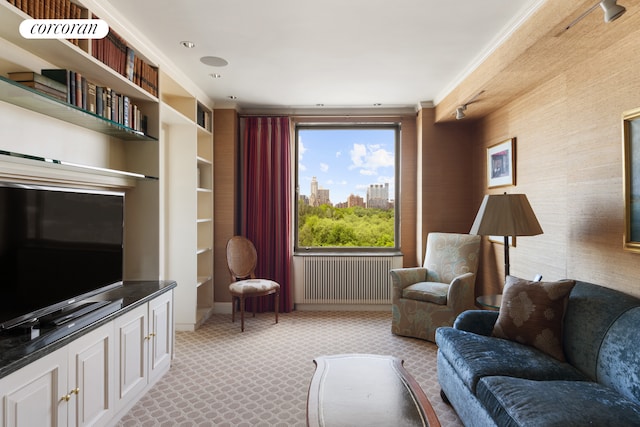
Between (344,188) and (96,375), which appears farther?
(344,188)

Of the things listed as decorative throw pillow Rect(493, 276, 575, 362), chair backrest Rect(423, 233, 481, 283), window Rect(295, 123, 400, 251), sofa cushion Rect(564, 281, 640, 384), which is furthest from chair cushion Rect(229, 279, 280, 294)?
sofa cushion Rect(564, 281, 640, 384)

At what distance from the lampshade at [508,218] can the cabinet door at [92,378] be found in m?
2.80

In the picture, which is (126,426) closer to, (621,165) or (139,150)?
(139,150)

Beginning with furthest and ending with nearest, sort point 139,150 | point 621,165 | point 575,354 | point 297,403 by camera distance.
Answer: point 139,150, point 297,403, point 621,165, point 575,354

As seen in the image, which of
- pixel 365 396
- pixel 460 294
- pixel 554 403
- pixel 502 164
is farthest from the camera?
pixel 502 164

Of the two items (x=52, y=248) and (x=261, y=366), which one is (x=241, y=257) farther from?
(x=52, y=248)

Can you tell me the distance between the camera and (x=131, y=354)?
2.46 meters

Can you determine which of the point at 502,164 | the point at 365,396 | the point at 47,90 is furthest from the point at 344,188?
the point at 47,90

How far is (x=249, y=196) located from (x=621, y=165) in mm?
3814

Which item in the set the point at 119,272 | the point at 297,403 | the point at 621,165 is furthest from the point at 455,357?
the point at 119,272

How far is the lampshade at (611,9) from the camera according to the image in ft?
5.75

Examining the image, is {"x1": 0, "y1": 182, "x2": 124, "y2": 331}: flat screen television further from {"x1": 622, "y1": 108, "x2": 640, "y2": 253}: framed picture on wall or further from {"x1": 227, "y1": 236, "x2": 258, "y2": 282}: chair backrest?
{"x1": 622, "y1": 108, "x2": 640, "y2": 253}: framed picture on wall

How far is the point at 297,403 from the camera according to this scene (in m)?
2.56

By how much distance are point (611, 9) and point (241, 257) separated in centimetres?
398
